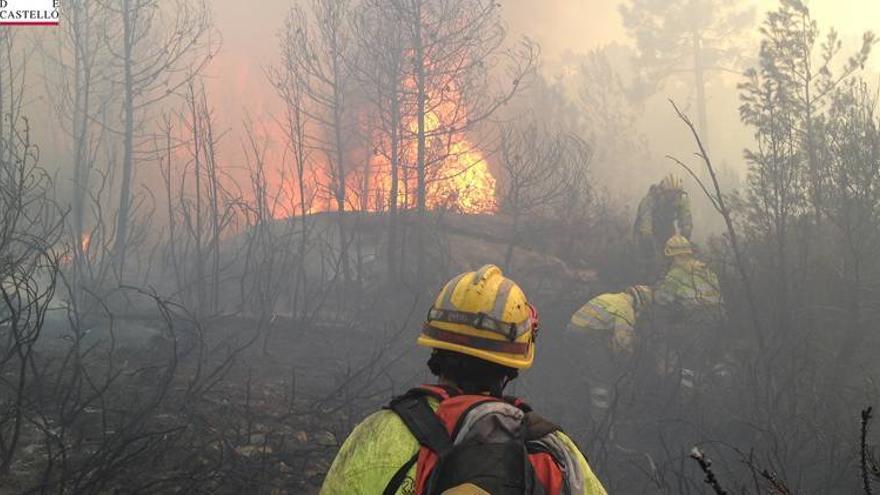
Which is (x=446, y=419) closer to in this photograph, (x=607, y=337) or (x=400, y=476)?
(x=400, y=476)

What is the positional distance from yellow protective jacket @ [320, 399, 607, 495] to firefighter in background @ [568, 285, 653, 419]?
6.23 meters

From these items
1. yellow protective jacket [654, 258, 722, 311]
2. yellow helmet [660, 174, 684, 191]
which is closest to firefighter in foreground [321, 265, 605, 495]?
yellow protective jacket [654, 258, 722, 311]

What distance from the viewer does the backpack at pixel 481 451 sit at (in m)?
1.32

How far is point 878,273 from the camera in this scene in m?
7.32

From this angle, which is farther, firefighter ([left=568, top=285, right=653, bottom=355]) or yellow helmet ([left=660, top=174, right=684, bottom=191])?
yellow helmet ([left=660, top=174, right=684, bottom=191])

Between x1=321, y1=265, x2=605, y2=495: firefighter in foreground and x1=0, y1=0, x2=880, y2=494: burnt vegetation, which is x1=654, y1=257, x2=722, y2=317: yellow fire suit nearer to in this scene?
x1=0, y1=0, x2=880, y2=494: burnt vegetation

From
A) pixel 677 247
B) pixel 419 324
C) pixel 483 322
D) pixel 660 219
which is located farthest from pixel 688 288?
pixel 483 322

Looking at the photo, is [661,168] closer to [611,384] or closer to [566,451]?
[611,384]

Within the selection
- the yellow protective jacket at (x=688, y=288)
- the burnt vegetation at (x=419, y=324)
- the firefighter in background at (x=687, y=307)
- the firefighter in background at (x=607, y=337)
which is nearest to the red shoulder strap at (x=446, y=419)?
the burnt vegetation at (x=419, y=324)

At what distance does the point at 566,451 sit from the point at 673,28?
34887 millimetres

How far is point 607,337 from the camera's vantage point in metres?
7.61

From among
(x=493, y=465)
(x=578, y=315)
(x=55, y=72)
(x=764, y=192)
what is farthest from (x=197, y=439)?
(x=55, y=72)

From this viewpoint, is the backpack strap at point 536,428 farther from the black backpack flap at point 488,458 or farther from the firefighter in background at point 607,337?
the firefighter in background at point 607,337

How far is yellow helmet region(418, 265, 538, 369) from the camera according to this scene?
1.82m
